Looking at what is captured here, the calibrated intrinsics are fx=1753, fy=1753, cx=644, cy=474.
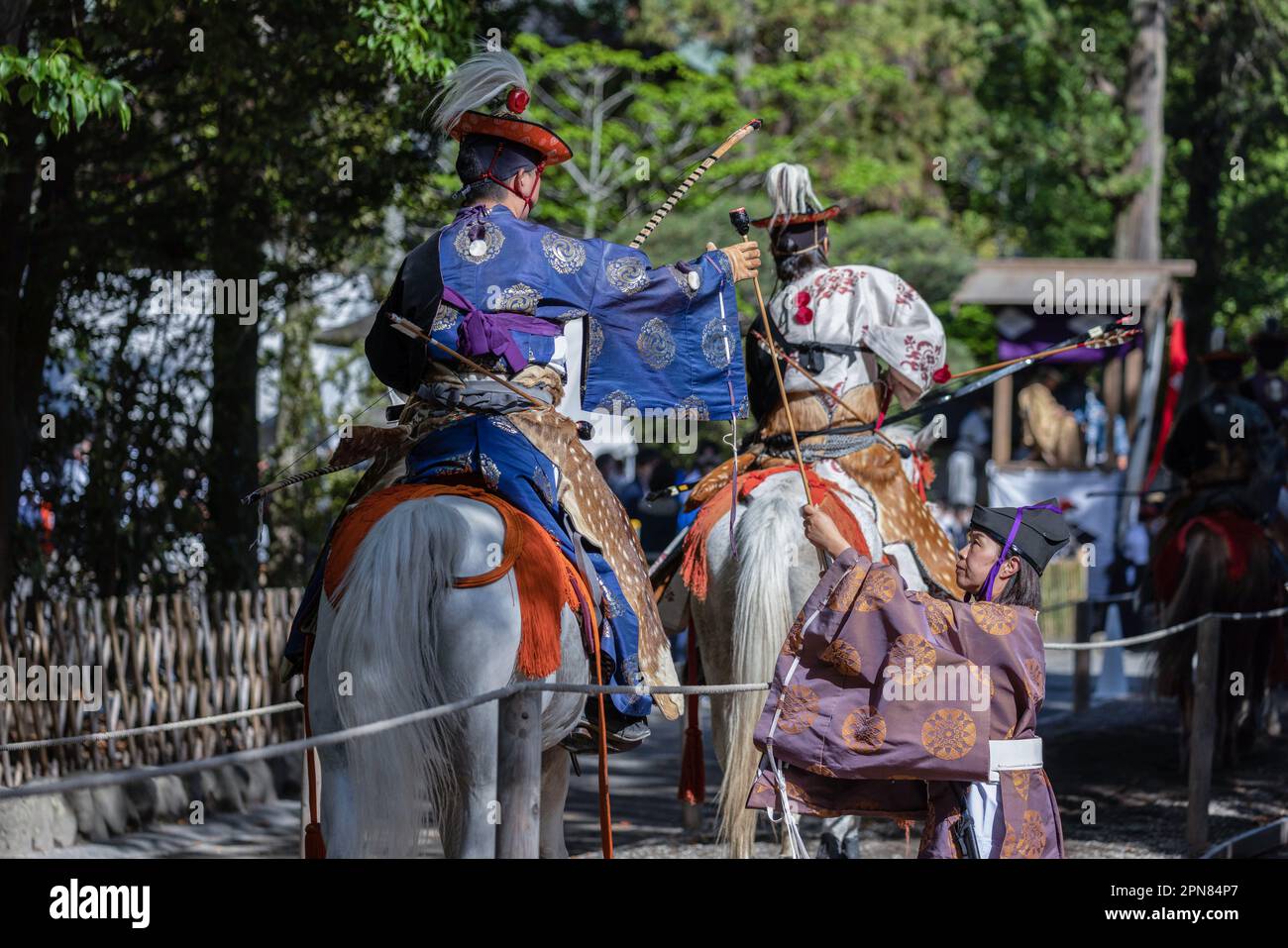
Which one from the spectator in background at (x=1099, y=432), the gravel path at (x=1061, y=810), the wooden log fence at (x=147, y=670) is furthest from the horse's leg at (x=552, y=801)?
the spectator in background at (x=1099, y=432)

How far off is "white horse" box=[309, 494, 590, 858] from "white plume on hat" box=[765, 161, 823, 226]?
3023 millimetres

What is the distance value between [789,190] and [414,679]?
3.34 meters

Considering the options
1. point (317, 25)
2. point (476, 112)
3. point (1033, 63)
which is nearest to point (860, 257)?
point (1033, 63)

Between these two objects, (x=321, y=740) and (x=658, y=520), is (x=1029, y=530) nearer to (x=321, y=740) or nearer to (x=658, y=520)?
(x=321, y=740)

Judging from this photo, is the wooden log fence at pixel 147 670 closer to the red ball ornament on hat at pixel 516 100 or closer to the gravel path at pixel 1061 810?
the gravel path at pixel 1061 810

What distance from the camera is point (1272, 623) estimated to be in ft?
35.0

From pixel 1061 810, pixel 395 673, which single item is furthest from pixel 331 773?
pixel 1061 810

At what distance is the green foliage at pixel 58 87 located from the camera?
22.0 ft

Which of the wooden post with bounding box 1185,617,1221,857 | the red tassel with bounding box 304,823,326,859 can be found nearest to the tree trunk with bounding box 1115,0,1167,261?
the wooden post with bounding box 1185,617,1221,857

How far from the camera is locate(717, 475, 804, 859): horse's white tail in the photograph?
6176 millimetres

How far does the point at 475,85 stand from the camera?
500 cm

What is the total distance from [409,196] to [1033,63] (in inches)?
548

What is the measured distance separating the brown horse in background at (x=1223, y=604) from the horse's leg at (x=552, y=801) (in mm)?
5770

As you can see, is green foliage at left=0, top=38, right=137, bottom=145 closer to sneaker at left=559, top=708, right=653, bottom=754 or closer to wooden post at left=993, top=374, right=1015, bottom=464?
sneaker at left=559, top=708, right=653, bottom=754
